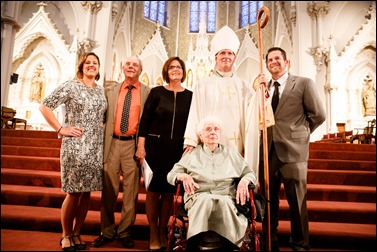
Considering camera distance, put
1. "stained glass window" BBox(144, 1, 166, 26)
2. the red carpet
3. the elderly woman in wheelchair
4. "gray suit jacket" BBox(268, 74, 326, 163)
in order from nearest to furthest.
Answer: the elderly woman in wheelchair
"gray suit jacket" BBox(268, 74, 326, 163)
the red carpet
"stained glass window" BBox(144, 1, 166, 26)

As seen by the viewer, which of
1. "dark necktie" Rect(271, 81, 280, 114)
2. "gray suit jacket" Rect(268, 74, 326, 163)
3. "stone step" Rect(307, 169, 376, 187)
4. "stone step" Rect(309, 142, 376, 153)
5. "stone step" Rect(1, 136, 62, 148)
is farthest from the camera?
"stone step" Rect(309, 142, 376, 153)

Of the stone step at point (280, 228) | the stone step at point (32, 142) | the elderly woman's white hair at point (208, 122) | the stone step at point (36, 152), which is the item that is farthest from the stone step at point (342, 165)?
the stone step at point (32, 142)

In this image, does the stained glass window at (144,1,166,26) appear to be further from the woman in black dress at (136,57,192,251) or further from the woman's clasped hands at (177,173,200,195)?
the woman's clasped hands at (177,173,200,195)

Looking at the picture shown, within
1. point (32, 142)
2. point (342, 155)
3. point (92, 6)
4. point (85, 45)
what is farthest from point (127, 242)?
point (92, 6)

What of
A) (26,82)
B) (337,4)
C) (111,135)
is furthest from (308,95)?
(26,82)

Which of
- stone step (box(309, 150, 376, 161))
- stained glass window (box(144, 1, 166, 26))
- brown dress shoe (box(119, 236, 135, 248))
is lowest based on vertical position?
brown dress shoe (box(119, 236, 135, 248))

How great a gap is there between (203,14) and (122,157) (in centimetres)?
1733

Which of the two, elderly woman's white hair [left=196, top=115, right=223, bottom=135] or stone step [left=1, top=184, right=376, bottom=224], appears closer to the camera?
elderly woman's white hair [left=196, top=115, right=223, bottom=135]

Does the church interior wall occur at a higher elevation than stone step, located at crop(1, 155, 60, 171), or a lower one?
higher

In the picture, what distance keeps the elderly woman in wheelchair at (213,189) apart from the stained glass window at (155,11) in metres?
15.5

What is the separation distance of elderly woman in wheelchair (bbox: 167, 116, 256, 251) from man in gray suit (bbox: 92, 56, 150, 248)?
54 centimetres

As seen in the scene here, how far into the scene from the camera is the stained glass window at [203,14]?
17984mm

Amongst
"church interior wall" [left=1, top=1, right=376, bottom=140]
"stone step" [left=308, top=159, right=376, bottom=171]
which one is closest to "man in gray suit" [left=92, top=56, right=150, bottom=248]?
"stone step" [left=308, top=159, right=376, bottom=171]

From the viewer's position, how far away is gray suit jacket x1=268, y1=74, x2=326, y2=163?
251 centimetres
